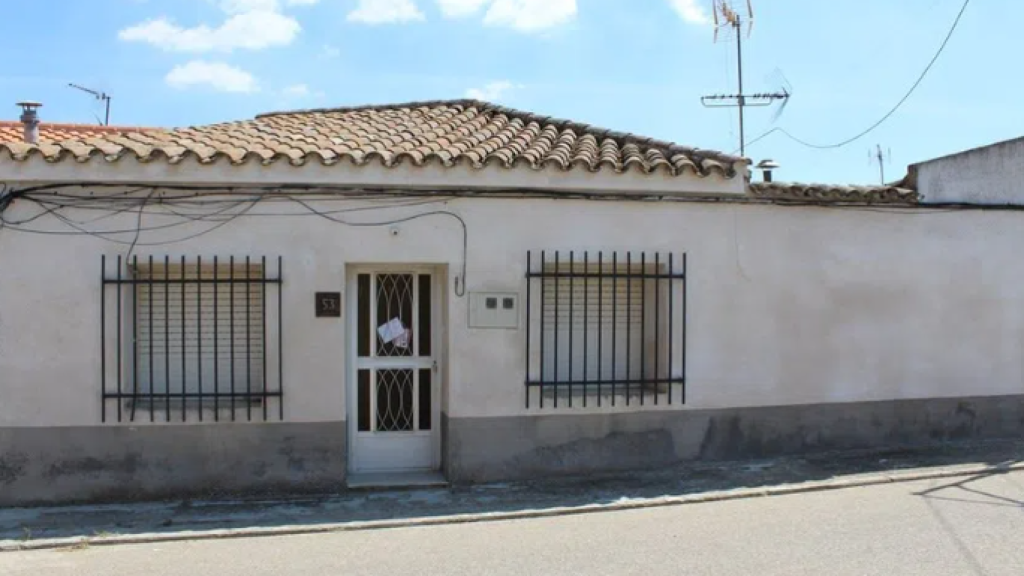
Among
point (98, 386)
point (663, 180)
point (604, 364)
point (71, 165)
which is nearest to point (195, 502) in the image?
point (98, 386)

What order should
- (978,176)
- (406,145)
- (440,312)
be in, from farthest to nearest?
(978,176), (406,145), (440,312)

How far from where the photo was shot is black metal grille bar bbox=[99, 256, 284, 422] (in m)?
7.09

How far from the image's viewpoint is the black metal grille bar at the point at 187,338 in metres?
7.09

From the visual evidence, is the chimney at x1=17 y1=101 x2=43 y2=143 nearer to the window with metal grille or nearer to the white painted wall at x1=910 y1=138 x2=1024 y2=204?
the window with metal grille

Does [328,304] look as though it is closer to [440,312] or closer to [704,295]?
[440,312]

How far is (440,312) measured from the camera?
7.75 m

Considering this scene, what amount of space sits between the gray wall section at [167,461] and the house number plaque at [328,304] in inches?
37.3

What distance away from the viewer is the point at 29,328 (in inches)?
275

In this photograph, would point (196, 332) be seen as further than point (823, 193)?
No

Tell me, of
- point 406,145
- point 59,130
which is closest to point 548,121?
point 406,145

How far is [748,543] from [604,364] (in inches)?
103

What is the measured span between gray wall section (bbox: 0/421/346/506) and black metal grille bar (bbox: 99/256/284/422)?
174 millimetres

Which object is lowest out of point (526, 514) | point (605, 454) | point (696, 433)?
point (526, 514)

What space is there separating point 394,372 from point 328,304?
3.19ft
